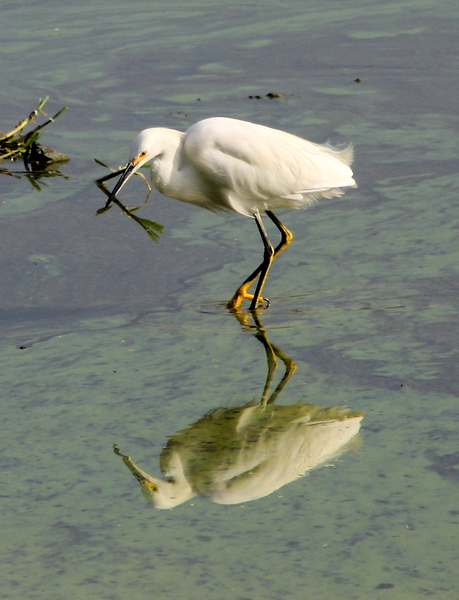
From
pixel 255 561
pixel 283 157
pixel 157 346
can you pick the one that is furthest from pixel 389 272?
pixel 255 561

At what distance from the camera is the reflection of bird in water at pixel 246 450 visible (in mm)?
3367

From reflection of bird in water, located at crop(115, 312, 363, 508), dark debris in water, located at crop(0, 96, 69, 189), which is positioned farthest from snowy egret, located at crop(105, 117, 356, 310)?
dark debris in water, located at crop(0, 96, 69, 189)

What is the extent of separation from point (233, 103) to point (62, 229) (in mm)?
2520

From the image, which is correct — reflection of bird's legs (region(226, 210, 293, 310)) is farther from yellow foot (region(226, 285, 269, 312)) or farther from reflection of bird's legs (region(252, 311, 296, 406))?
reflection of bird's legs (region(252, 311, 296, 406))

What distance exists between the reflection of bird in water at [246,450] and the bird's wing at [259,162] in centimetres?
157

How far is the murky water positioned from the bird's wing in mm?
405

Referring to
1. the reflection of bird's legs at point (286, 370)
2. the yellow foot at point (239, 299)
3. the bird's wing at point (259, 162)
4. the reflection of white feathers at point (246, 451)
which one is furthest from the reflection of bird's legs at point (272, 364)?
the bird's wing at point (259, 162)

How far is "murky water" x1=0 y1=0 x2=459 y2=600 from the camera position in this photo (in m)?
3.02

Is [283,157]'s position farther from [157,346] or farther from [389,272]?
[157,346]

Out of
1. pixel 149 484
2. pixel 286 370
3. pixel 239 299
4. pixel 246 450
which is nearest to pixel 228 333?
pixel 239 299

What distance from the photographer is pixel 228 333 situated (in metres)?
4.75

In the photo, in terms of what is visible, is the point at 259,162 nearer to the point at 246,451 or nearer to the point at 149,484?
the point at 246,451

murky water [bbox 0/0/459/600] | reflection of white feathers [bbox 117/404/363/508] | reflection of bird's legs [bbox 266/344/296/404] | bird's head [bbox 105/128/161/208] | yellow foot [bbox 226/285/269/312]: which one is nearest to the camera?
murky water [bbox 0/0/459/600]

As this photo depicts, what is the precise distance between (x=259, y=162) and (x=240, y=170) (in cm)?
13
